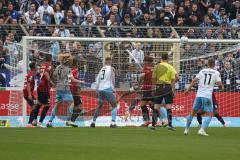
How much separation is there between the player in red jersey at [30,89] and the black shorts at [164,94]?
4.18 meters

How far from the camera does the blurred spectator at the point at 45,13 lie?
3178cm

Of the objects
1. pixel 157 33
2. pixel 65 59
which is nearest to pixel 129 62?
pixel 65 59

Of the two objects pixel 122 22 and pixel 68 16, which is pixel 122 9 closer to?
pixel 122 22

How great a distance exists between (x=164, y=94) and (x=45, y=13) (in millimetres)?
10208

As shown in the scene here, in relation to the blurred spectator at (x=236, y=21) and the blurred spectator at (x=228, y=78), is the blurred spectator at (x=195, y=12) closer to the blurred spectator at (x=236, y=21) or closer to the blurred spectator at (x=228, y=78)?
the blurred spectator at (x=236, y=21)

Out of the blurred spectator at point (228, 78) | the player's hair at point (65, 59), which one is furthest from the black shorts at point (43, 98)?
the blurred spectator at point (228, 78)

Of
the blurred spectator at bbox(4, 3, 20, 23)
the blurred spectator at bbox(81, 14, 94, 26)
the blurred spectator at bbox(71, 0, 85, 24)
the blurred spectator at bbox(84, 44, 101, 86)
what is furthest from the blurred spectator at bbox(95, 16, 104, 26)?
the blurred spectator at bbox(84, 44, 101, 86)

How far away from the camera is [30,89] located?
81.8ft

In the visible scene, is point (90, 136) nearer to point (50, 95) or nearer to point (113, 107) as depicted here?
point (113, 107)

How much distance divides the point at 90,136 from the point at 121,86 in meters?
7.70

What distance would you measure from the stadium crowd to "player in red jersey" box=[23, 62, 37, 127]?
272 centimetres

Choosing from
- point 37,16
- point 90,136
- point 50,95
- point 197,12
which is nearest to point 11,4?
point 37,16

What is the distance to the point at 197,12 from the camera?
112 feet

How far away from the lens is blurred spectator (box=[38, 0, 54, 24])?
31781 mm
